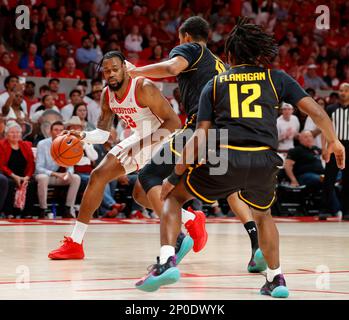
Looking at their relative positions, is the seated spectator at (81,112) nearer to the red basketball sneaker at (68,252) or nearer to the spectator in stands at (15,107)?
the spectator in stands at (15,107)

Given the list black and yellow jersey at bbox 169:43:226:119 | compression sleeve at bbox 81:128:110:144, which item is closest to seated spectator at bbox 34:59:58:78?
compression sleeve at bbox 81:128:110:144

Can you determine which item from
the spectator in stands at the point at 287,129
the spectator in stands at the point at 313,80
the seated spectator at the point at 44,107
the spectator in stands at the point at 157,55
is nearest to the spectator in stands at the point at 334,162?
the spectator in stands at the point at 287,129

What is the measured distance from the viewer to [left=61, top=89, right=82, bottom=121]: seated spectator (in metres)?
13.2

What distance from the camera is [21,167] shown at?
38.5 feet

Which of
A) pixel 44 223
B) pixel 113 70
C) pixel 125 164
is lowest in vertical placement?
pixel 44 223

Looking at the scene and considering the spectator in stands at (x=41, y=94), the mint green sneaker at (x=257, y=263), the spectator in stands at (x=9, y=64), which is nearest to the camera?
the mint green sneaker at (x=257, y=263)

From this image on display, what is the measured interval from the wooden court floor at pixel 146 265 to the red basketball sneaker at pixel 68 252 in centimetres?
9

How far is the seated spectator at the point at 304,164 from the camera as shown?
13.2 m

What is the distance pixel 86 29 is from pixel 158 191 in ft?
34.5

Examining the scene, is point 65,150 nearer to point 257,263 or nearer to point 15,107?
point 257,263

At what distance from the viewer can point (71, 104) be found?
13.4 m

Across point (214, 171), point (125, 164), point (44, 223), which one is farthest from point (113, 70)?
point (44, 223)

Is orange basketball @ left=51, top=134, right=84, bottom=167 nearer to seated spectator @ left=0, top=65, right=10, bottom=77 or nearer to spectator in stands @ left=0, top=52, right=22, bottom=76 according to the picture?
seated spectator @ left=0, top=65, right=10, bottom=77
